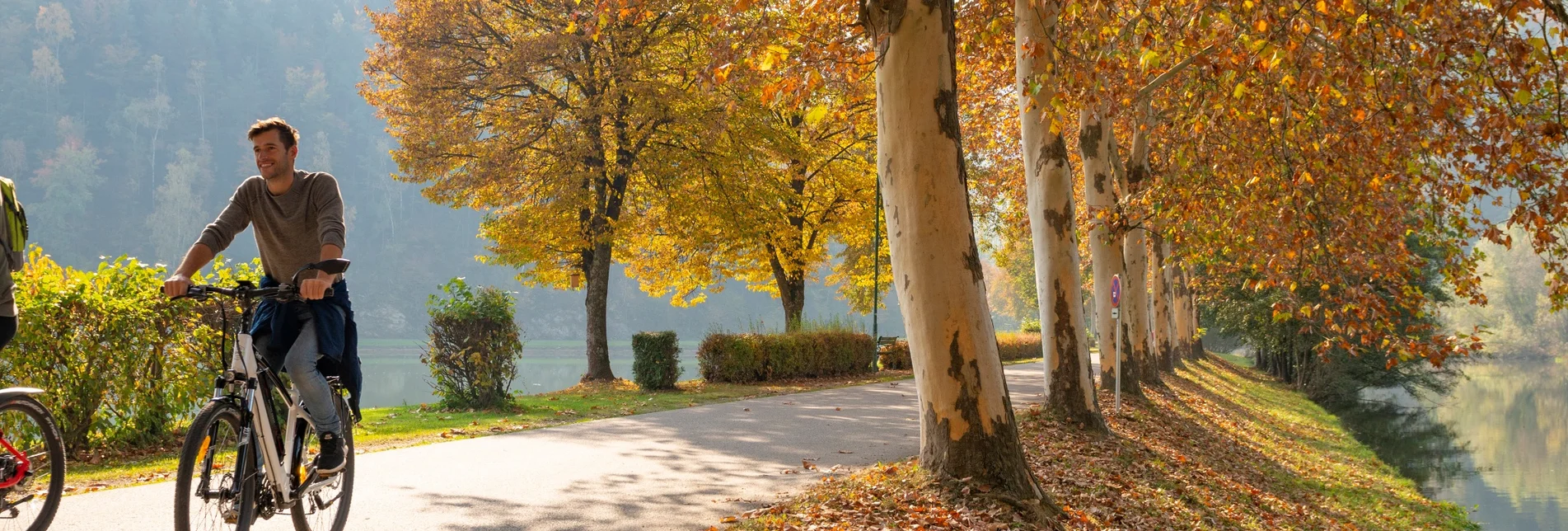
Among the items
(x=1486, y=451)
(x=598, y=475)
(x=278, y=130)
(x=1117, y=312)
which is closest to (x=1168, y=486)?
(x=1117, y=312)

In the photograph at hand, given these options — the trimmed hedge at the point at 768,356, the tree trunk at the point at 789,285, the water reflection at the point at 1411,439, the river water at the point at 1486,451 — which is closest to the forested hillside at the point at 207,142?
the river water at the point at 1486,451

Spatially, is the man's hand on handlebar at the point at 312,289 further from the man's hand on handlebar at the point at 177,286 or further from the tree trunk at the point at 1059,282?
the tree trunk at the point at 1059,282

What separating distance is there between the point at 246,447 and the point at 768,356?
56.5 feet

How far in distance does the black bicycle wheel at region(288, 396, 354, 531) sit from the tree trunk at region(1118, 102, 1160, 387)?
1450cm

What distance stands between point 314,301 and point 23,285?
221 inches

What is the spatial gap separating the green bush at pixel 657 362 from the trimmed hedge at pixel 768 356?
176cm

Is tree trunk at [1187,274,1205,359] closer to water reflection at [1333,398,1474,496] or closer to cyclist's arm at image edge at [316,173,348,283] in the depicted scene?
water reflection at [1333,398,1474,496]

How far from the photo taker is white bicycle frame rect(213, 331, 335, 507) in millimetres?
4289

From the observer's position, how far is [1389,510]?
13.3m

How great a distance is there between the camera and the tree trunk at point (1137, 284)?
1872 centimetres

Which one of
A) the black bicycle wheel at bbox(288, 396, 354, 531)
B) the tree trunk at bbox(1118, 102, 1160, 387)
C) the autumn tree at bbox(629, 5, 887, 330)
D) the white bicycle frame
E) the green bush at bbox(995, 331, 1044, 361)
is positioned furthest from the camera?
the green bush at bbox(995, 331, 1044, 361)

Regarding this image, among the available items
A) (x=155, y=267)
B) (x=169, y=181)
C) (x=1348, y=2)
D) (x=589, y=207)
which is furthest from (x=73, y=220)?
(x=1348, y=2)

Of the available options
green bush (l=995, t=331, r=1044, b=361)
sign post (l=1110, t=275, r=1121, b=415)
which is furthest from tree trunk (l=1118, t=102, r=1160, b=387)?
green bush (l=995, t=331, r=1044, b=361)

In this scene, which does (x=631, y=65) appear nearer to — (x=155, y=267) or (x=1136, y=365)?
(x=1136, y=365)
